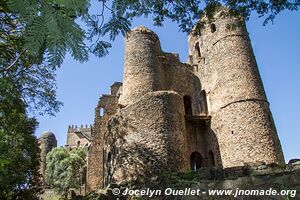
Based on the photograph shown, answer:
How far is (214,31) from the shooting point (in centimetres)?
2034

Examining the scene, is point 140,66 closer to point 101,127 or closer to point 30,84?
point 101,127

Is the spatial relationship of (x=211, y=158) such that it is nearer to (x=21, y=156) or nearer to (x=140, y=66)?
(x=140, y=66)

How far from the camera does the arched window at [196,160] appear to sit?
63.8 ft

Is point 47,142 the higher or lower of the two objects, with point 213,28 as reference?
lower

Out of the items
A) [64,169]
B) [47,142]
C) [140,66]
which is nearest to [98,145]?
[140,66]

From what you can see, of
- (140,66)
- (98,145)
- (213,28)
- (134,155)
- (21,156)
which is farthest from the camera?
(98,145)

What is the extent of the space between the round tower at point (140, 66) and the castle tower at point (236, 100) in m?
3.74

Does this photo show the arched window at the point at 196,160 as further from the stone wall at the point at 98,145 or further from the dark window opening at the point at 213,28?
the dark window opening at the point at 213,28

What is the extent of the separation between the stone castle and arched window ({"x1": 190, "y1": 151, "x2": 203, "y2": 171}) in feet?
0.26

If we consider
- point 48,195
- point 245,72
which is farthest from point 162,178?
point 48,195

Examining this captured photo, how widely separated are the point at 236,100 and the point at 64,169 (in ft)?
62.3

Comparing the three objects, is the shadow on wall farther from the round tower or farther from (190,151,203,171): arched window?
(190,151,203,171): arched window

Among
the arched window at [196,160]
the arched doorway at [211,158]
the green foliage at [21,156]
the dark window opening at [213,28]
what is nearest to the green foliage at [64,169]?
the arched window at [196,160]

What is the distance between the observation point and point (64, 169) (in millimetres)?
28516
